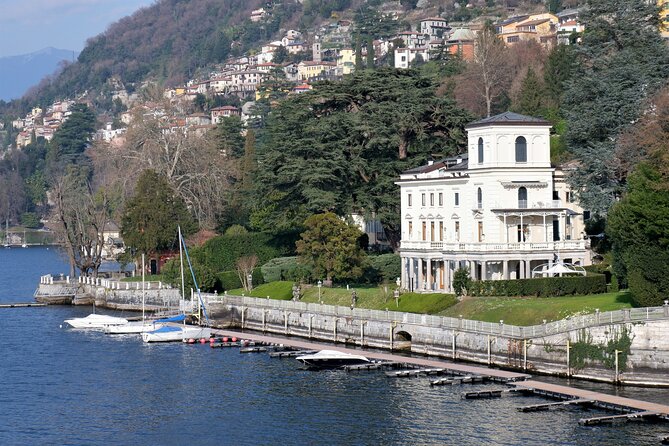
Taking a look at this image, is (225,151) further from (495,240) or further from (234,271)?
(495,240)

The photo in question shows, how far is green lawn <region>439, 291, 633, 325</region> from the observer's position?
68375 mm

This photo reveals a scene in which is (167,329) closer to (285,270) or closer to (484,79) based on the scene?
(285,270)

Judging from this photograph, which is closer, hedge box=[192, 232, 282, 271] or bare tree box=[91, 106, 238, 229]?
hedge box=[192, 232, 282, 271]

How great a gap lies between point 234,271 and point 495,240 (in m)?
30.0

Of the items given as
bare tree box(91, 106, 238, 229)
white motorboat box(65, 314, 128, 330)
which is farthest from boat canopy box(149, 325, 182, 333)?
bare tree box(91, 106, 238, 229)

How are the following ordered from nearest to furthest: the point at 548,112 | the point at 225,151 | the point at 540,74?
the point at 548,112
the point at 540,74
the point at 225,151

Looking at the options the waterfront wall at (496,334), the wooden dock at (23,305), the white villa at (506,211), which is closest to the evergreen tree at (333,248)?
the waterfront wall at (496,334)

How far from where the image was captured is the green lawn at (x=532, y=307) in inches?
2692

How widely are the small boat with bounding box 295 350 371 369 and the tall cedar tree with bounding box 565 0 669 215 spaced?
65.6 feet

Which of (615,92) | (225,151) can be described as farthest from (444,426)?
(225,151)

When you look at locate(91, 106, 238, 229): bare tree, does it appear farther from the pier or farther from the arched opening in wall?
the arched opening in wall

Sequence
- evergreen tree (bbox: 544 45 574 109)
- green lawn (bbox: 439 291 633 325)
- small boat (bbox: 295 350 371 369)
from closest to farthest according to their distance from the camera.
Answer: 1. green lawn (bbox: 439 291 633 325)
2. small boat (bbox: 295 350 371 369)
3. evergreen tree (bbox: 544 45 574 109)

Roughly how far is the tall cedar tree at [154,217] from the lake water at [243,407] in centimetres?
3424

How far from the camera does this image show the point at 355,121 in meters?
101
